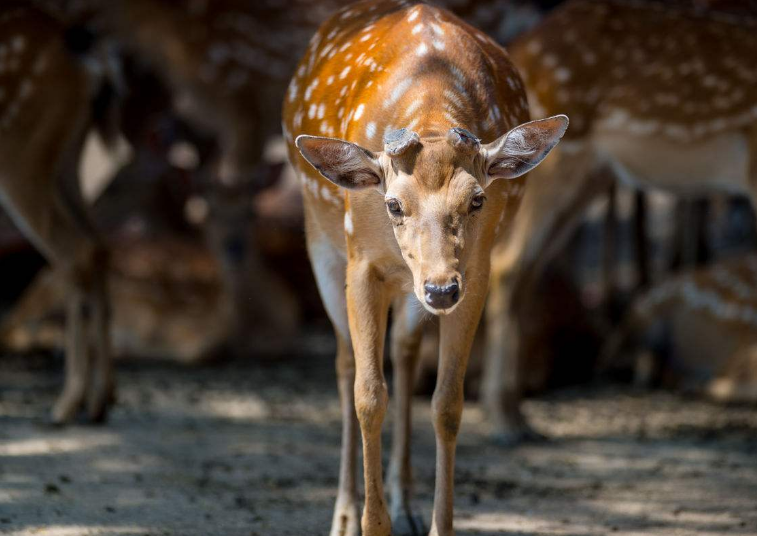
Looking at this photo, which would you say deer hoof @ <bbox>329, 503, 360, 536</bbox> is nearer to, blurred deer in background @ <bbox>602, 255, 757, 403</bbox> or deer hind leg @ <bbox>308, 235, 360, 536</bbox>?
deer hind leg @ <bbox>308, 235, 360, 536</bbox>

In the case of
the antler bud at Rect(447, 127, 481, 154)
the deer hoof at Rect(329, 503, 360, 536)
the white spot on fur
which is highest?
the antler bud at Rect(447, 127, 481, 154)

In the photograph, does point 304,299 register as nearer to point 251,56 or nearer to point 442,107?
point 251,56

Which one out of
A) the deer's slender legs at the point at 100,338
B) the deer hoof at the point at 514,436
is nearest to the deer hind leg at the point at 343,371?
the deer hoof at the point at 514,436

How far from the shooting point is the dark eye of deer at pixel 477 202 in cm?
322

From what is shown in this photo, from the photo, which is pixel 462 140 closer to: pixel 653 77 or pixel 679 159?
pixel 653 77

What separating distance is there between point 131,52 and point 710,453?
4626 millimetres

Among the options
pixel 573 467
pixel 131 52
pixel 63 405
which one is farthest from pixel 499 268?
pixel 131 52

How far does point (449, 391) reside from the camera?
3.61m

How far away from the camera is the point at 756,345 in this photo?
6.70 m

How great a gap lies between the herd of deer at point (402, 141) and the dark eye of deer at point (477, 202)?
0.02 meters

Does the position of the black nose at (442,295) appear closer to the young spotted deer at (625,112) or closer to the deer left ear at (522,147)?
the deer left ear at (522,147)

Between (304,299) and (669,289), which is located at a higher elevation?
(669,289)

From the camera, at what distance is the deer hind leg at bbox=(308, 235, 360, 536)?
3912 millimetres

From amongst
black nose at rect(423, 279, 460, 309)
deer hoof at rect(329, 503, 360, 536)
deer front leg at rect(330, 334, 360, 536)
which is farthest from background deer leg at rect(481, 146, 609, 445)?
black nose at rect(423, 279, 460, 309)
